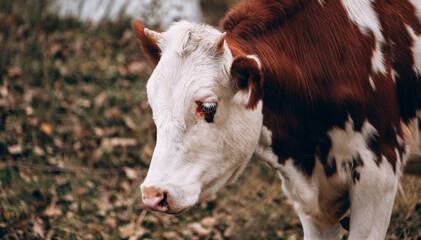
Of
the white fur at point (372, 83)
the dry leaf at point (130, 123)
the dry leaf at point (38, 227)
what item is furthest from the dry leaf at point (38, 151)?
the white fur at point (372, 83)

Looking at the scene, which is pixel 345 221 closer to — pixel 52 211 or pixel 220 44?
pixel 220 44

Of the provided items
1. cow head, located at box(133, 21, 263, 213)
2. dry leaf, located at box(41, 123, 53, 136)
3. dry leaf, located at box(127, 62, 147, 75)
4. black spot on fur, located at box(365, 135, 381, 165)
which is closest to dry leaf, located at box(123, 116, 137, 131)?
dry leaf, located at box(41, 123, 53, 136)

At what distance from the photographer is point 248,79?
2.34 m

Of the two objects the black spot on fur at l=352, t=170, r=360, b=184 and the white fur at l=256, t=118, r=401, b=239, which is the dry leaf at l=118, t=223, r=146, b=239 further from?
the black spot on fur at l=352, t=170, r=360, b=184

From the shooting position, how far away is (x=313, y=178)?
9.10ft

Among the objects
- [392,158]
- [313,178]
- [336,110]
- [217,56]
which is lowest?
[313,178]

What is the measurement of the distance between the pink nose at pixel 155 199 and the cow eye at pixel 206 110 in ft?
1.36

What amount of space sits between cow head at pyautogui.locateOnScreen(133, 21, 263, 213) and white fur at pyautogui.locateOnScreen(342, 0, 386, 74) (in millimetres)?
665

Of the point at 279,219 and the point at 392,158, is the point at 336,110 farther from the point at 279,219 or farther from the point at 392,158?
the point at 279,219

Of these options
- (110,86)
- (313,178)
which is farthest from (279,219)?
(110,86)

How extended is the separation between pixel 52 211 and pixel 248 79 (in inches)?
103

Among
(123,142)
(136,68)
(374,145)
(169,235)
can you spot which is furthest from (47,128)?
(374,145)

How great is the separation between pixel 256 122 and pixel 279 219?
193 cm

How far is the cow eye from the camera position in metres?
2.34
